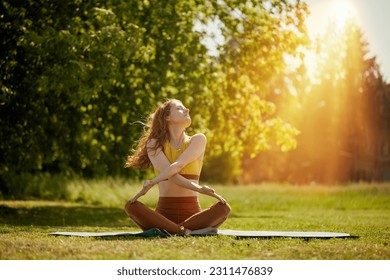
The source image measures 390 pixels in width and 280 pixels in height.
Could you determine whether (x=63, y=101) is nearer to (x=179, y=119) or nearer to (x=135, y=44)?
(x=135, y=44)

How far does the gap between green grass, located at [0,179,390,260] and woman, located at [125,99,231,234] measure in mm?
420

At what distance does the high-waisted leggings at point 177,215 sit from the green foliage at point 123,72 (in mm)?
5430

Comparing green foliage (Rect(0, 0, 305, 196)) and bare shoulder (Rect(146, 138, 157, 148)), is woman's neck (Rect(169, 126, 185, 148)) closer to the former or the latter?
bare shoulder (Rect(146, 138, 157, 148))

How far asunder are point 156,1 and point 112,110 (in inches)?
119

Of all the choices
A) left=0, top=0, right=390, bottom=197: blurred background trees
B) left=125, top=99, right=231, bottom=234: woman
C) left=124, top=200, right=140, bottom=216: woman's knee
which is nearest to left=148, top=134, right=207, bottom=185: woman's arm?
left=125, top=99, right=231, bottom=234: woman

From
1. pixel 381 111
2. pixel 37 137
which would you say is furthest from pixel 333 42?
pixel 37 137

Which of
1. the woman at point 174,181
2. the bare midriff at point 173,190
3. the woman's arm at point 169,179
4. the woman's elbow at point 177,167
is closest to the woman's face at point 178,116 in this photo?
the woman at point 174,181

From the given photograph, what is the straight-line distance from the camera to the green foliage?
46.8ft

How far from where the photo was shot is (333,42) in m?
25.9

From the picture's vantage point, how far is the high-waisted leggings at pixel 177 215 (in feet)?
28.7

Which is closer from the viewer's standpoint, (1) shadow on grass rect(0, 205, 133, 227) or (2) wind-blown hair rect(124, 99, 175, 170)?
(2) wind-blown hair rect(124, 99, 175, 170)

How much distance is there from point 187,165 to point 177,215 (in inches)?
26.5

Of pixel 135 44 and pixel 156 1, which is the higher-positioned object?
pixel 156 1

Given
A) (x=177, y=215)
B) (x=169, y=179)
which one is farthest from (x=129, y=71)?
(x=177, y=215)
